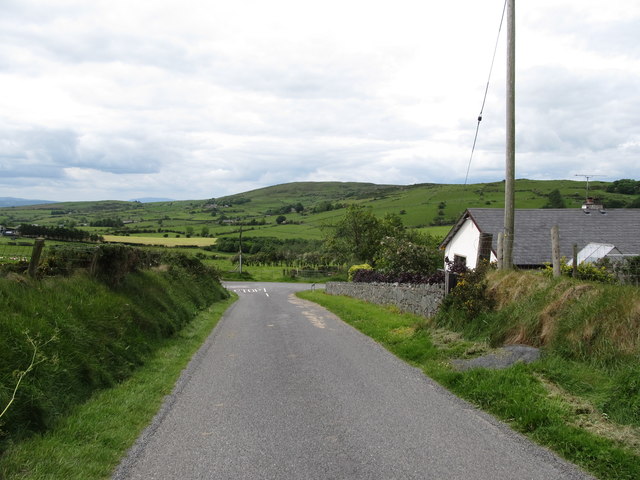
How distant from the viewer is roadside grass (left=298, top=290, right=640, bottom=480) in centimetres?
521

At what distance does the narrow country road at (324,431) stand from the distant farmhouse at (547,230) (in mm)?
17311

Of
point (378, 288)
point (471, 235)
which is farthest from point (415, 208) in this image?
point (378, 288)

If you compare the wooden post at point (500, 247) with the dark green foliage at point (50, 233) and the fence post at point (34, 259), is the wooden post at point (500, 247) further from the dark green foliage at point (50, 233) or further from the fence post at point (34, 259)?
the dark green foliage at point (50, 233)

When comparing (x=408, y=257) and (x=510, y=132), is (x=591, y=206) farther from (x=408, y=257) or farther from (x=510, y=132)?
(x=510, y=132)

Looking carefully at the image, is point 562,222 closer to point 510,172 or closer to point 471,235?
point 471,235

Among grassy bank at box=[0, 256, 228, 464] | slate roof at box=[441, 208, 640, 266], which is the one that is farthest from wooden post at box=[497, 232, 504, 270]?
slate roof at box=[441, 208, 640, 266]

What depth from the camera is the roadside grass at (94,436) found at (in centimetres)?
490

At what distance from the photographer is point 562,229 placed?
27.6 metres

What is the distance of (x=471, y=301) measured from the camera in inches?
459

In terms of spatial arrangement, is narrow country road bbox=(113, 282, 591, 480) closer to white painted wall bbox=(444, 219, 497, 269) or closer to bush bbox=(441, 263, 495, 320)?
bush bbox=(441, 263, 495, 320)

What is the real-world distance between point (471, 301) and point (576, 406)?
5.23m

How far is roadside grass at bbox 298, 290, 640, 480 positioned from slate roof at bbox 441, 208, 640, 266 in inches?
635

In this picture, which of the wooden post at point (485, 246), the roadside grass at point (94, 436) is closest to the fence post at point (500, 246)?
the wooden post at point (485, 246)

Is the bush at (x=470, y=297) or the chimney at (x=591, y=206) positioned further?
the chimney at (x=591, y=206)
